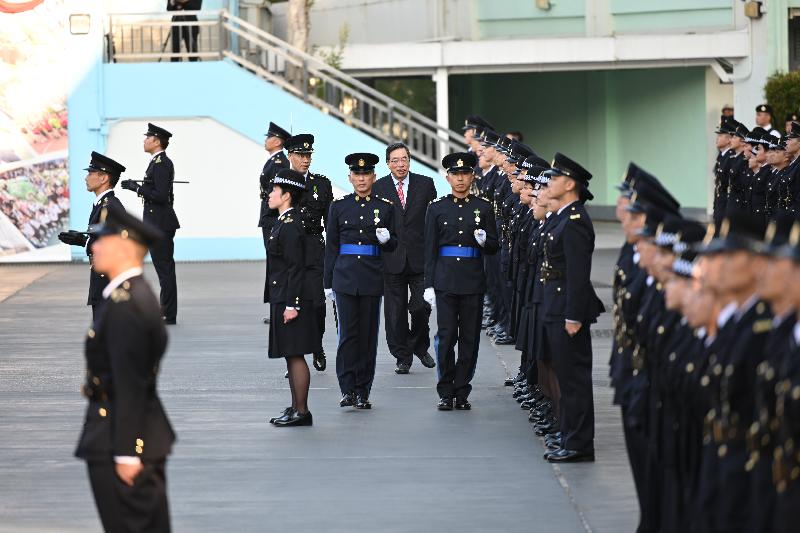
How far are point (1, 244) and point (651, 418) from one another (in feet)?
65.0

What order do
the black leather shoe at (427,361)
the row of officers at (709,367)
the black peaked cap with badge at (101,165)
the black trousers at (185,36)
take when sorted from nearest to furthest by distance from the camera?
the row of officers at (709,367) → the black peaked cap with badge at (101,165) → the black leather shoe at (427,361) → the black trousers at (185,36)

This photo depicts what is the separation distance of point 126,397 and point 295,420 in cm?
512

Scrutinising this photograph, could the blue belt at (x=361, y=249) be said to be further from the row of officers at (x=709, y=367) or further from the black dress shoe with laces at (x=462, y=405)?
the row of officers at (x=709, y=367)

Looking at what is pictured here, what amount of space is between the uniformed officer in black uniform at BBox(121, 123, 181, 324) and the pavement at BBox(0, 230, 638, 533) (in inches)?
54.4

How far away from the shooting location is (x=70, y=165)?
2589cm

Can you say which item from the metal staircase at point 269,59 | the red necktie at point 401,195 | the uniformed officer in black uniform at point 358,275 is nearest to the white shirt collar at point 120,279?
the uniformed officer in black uniform at point 358,275

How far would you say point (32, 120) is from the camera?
2570 centimetres

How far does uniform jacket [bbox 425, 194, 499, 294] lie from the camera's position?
12.6 metres

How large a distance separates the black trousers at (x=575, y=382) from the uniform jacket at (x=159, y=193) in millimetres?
8489

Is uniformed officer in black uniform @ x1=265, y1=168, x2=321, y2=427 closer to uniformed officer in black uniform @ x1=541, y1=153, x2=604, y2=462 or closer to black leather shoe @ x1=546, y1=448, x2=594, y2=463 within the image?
uniformed officer in black uniform @ x1=541, y1=153, x2=604, y2=462

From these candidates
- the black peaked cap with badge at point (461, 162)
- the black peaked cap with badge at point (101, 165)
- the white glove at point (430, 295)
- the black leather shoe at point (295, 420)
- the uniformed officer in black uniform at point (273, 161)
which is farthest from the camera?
the uniformed officer in black uniform at point (273, 161)

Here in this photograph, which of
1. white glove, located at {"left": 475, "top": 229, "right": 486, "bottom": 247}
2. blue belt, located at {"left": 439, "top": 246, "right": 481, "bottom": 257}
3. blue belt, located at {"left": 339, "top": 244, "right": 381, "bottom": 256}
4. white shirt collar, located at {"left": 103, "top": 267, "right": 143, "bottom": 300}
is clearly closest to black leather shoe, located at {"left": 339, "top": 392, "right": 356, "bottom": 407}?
blue belt, located at {"left": 339, "top": 244, "right": 381, "bottom": 256}

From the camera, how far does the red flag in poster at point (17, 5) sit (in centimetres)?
2539

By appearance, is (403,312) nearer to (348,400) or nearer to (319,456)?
(348,400)
